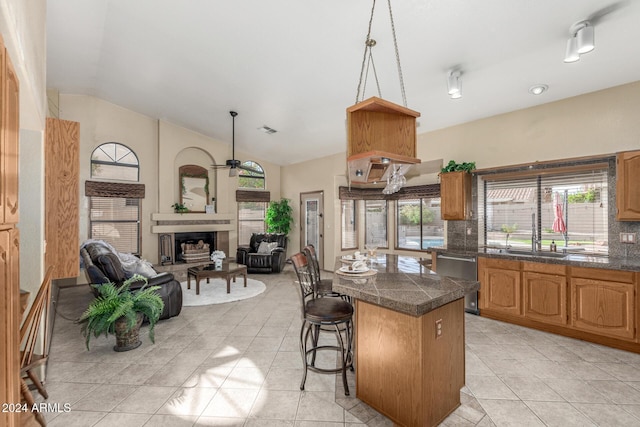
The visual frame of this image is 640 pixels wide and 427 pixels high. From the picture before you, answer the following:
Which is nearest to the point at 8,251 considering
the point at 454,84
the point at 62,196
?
the point at 62,196

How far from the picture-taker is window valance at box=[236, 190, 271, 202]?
25.4 feet

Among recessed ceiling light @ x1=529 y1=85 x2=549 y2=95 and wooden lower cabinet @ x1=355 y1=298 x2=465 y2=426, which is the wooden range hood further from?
recessed ceiling light @ x1=529 y1=85 x2=549 y2=95

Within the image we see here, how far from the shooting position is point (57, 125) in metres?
3.31

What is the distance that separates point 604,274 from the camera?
3010 millimetres

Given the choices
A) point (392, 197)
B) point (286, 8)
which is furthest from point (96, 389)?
point (392, 197)

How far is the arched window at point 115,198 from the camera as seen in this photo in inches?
236

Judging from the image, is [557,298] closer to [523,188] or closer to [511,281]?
[511,281]

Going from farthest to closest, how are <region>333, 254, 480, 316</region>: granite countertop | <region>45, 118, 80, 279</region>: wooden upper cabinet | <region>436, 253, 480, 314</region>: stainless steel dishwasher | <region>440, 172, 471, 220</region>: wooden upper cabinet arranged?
<region>440, 172, 471, 220</region>: wooden upper cabinet, <region>436, 253, 480, 314</region>: stainless steel dishwasher, <region>45, 118, 80, 279</region>: wooden upper cabinet, <region>333, 254, 480, 316</region>: granite countertop

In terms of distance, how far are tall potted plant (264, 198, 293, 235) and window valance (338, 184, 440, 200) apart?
5.66 ft

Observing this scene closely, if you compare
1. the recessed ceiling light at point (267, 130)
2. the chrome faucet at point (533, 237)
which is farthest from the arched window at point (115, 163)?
the chrome faucet at point (533, 237)

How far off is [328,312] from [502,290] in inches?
106

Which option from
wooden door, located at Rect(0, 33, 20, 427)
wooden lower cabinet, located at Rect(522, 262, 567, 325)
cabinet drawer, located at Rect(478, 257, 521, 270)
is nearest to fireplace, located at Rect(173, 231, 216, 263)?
wooden door, located at Rect(0, 33, 20, 427)

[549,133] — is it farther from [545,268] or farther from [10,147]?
[10,147]

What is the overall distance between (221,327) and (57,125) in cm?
301
